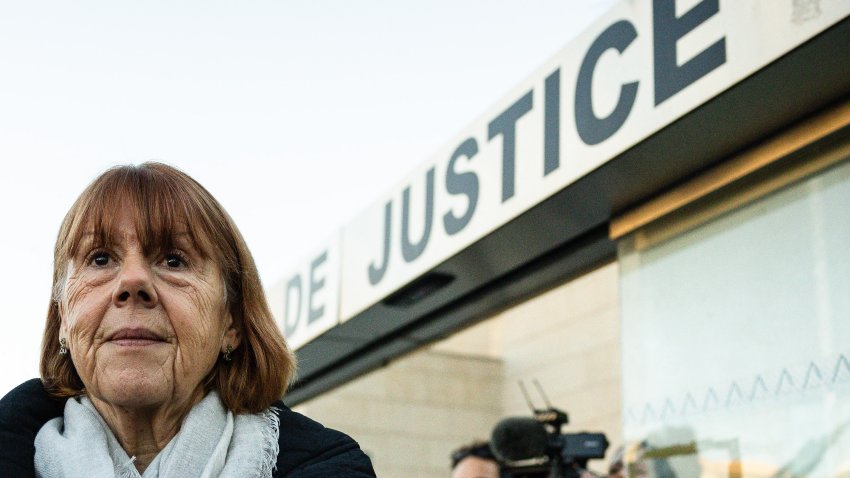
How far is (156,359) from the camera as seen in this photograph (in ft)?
5.83

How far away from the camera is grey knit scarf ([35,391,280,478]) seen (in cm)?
174

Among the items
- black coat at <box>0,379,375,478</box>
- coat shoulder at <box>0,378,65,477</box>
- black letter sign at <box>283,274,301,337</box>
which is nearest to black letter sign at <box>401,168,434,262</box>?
black letter sign at <box>283,274,301,337</box>

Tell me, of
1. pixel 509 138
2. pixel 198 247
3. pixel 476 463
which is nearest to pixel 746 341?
pixel 509 138

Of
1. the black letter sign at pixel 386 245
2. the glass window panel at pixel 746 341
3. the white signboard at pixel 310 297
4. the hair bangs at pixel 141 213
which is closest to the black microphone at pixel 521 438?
the glass window panel at pixel 746 341

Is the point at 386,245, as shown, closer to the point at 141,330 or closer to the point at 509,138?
the point at 509,138

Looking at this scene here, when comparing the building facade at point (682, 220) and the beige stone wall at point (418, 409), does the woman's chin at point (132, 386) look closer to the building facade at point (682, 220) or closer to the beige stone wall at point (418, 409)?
the building facade at point (682, 220)

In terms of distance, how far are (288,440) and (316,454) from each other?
60 millimetres

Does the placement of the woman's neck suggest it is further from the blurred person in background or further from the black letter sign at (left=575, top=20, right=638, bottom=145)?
the blurred person in background

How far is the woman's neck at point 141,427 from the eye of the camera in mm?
1854

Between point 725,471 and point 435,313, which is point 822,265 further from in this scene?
point 435,313

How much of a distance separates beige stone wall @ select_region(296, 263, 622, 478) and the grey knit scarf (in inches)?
450

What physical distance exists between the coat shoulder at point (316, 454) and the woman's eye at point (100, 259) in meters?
0.42

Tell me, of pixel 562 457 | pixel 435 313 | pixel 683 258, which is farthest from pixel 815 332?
pixel 435 313

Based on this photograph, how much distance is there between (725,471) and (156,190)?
241 centimetres
